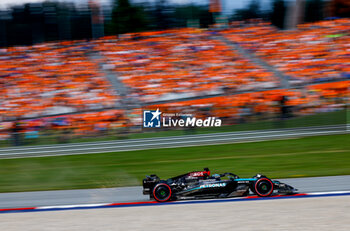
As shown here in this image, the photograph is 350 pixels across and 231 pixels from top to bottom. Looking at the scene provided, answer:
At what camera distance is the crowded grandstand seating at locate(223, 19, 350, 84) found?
14.7 metres

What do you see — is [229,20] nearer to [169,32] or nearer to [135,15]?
[169,32]

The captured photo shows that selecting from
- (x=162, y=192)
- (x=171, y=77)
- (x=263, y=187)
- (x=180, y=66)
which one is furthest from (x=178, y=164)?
(x=180, y=66)

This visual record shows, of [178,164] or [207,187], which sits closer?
[207,187]

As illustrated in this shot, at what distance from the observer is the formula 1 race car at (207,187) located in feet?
18.7

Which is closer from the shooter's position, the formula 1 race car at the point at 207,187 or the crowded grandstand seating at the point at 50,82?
the formula 1 race car at the point at 207,187

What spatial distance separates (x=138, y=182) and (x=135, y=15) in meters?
12.7

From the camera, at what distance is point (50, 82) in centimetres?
1555

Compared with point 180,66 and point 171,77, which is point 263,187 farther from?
point 180,66

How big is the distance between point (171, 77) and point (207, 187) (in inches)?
386

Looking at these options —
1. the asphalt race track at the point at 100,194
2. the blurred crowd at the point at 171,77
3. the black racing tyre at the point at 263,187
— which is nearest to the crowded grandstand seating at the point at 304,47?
the blurred crowd at the point at 171,77

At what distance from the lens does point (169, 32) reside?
19078 millimetres

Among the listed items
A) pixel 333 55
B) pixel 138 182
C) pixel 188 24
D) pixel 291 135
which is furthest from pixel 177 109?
pixel 188 24

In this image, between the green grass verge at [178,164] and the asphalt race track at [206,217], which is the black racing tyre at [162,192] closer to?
the asphalt race track at [206,217]

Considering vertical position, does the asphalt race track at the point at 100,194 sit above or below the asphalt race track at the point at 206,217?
below
